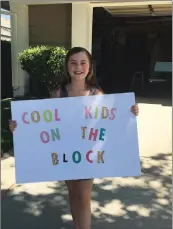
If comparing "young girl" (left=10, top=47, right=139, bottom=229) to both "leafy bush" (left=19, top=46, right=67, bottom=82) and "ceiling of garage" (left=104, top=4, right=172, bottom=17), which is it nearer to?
"leafy bush" (left=19, top=46, right=67, bottom=82)

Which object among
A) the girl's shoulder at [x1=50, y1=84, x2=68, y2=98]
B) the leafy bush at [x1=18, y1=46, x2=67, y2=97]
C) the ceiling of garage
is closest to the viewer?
the girl's shoulder at [x1=50, y1=84, x2=68, y2=98]

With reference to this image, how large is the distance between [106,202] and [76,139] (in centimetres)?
145

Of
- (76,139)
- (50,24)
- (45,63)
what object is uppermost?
(50,24)

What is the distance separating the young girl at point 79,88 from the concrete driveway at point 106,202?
587 millimetres

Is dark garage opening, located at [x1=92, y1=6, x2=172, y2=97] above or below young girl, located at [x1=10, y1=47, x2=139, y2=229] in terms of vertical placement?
above

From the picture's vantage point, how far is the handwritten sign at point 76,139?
8.47ft

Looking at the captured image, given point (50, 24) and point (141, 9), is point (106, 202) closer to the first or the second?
point (50, 24)

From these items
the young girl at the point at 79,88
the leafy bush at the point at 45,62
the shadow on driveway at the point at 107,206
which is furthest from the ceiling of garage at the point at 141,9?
the young girl at the point at 79,88

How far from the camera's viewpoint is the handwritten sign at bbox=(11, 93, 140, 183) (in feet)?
8.47

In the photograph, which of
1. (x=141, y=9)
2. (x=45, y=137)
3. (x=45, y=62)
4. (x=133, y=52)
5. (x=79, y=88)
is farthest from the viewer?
(x=133, y=52)

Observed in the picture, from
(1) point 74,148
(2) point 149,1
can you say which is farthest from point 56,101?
(2) point 149,1

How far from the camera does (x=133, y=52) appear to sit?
15.4 m

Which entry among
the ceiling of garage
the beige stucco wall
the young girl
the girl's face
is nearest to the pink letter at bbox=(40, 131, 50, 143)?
the young girl

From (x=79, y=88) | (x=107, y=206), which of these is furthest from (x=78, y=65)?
(x=107, y=206)
